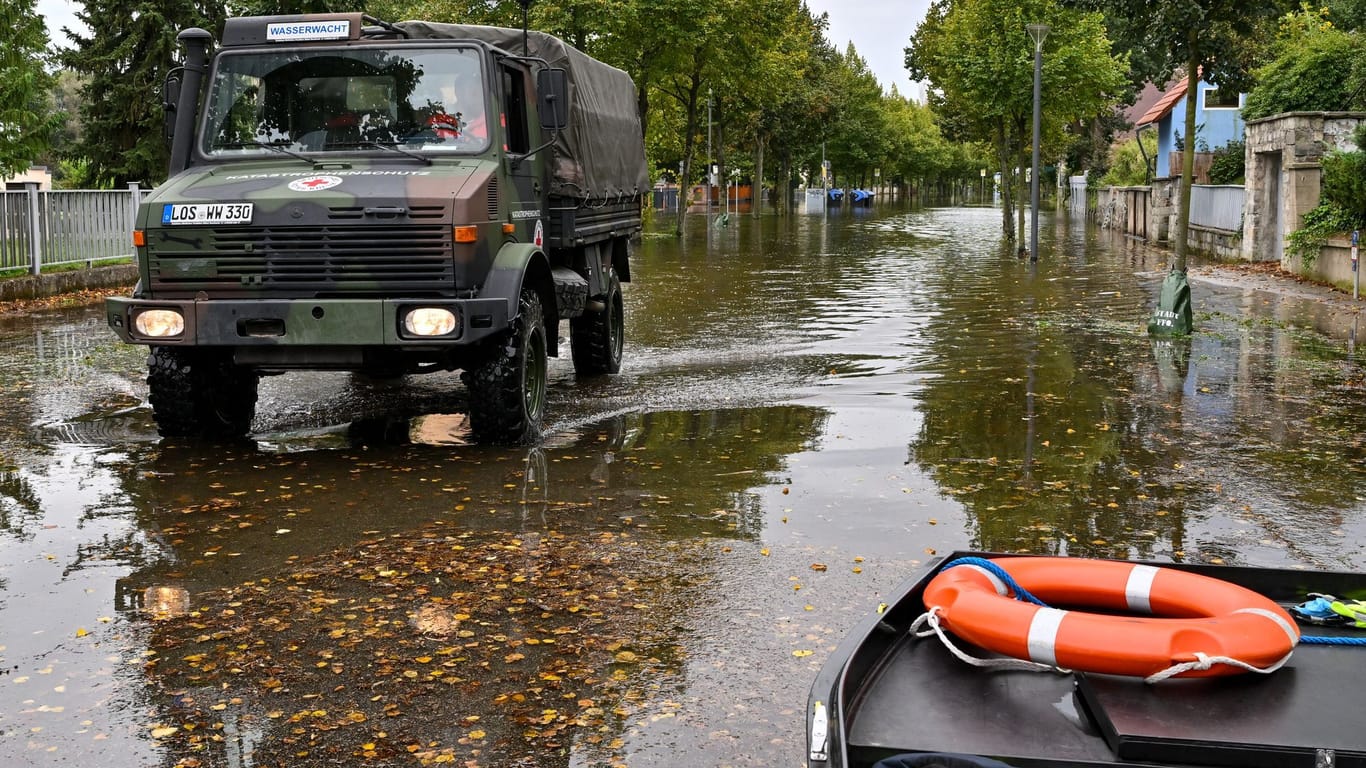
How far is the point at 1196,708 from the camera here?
3.52m

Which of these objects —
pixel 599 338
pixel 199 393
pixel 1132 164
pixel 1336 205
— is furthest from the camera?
pixel 1132 164

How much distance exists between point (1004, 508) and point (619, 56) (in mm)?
33510

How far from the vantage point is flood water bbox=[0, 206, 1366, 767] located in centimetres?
490

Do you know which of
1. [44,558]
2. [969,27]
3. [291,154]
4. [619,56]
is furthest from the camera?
[619,56]

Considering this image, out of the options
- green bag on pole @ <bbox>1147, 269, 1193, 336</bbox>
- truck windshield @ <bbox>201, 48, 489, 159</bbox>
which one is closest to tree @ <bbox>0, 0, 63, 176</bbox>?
truck windshield @ <bbox>201, 48, 489, 159</bbox>

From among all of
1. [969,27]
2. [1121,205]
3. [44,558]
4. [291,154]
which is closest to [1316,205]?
[969,27]

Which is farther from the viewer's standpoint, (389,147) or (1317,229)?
(1317,229)

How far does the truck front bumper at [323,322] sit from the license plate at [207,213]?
0.51 metres

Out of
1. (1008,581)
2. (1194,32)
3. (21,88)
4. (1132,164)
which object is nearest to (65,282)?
(21,88)

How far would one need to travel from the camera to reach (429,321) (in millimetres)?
8852

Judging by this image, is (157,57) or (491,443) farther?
(157,57)

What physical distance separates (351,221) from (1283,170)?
784 inches

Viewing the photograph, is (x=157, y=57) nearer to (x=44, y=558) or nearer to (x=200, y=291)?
(x=200, y=291)

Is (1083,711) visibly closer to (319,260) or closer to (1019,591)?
(1019,591)
